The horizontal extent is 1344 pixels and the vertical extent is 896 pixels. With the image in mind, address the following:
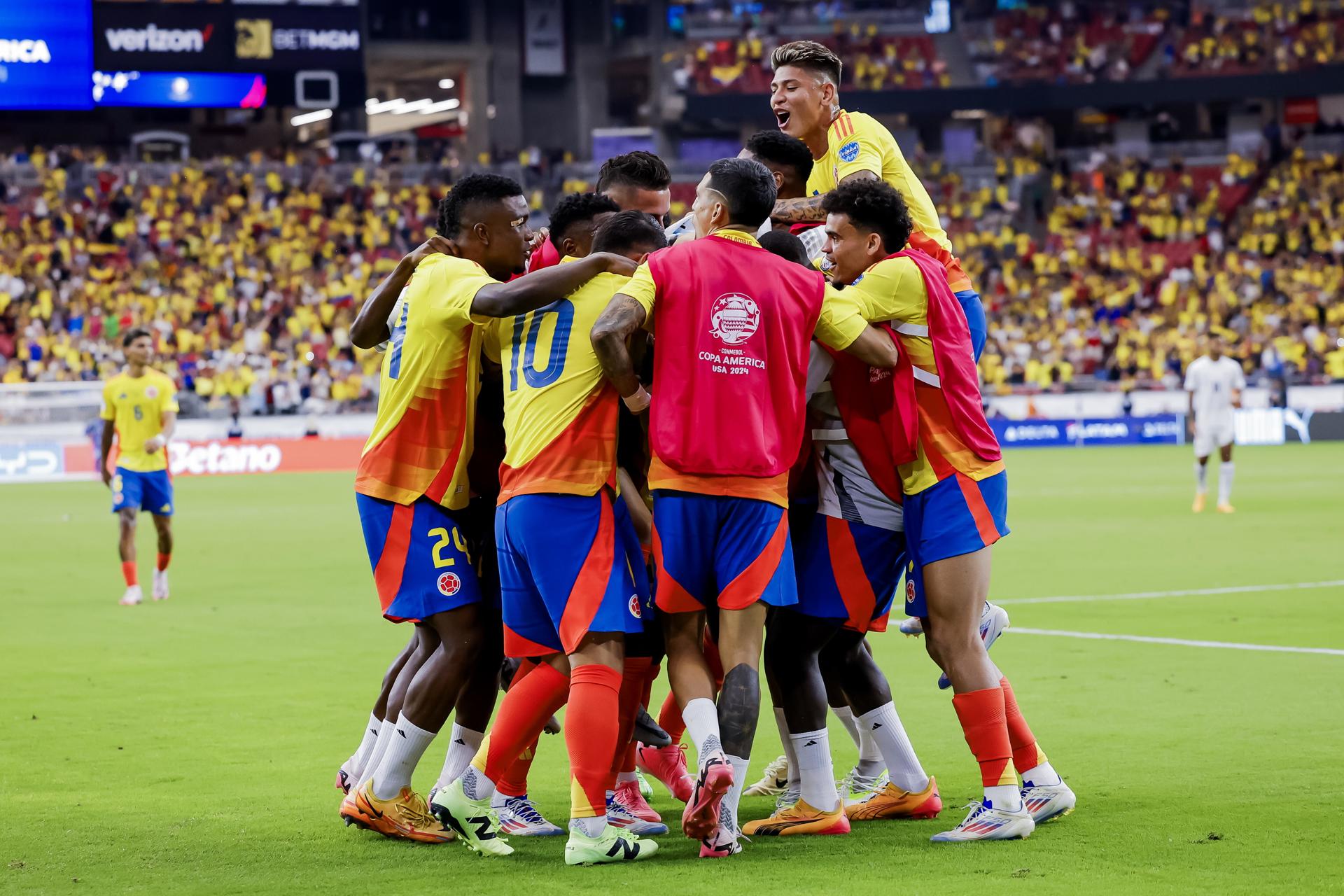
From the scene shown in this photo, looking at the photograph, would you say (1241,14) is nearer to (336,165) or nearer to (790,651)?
(336,165)

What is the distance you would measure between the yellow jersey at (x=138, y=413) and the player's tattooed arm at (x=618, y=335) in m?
9.89

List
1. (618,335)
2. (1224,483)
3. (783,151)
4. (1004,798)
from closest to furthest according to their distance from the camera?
(618,335), (1004,798), (783,151), (1224,483)

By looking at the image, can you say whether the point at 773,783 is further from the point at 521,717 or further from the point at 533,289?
the point at 533,289

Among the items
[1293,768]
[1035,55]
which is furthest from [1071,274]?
[1293,768]

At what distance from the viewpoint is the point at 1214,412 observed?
2273 cm

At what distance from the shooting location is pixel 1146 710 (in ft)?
28.6

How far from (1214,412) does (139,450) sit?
14.7m

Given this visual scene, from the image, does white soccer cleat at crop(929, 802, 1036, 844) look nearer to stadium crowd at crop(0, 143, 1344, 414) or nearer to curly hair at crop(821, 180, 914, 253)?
curly hair at crop(821, 180, 914, 253)

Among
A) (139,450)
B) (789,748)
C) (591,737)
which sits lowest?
(789,748)

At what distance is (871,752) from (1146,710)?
2.37 metres

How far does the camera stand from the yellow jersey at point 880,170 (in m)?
6.97

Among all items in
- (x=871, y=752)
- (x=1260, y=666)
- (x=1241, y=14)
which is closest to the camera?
(x=871, y=752)

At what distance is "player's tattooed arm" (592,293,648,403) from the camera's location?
18.6ft

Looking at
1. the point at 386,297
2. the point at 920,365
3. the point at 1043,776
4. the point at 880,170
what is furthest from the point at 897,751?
the point at 386,297
